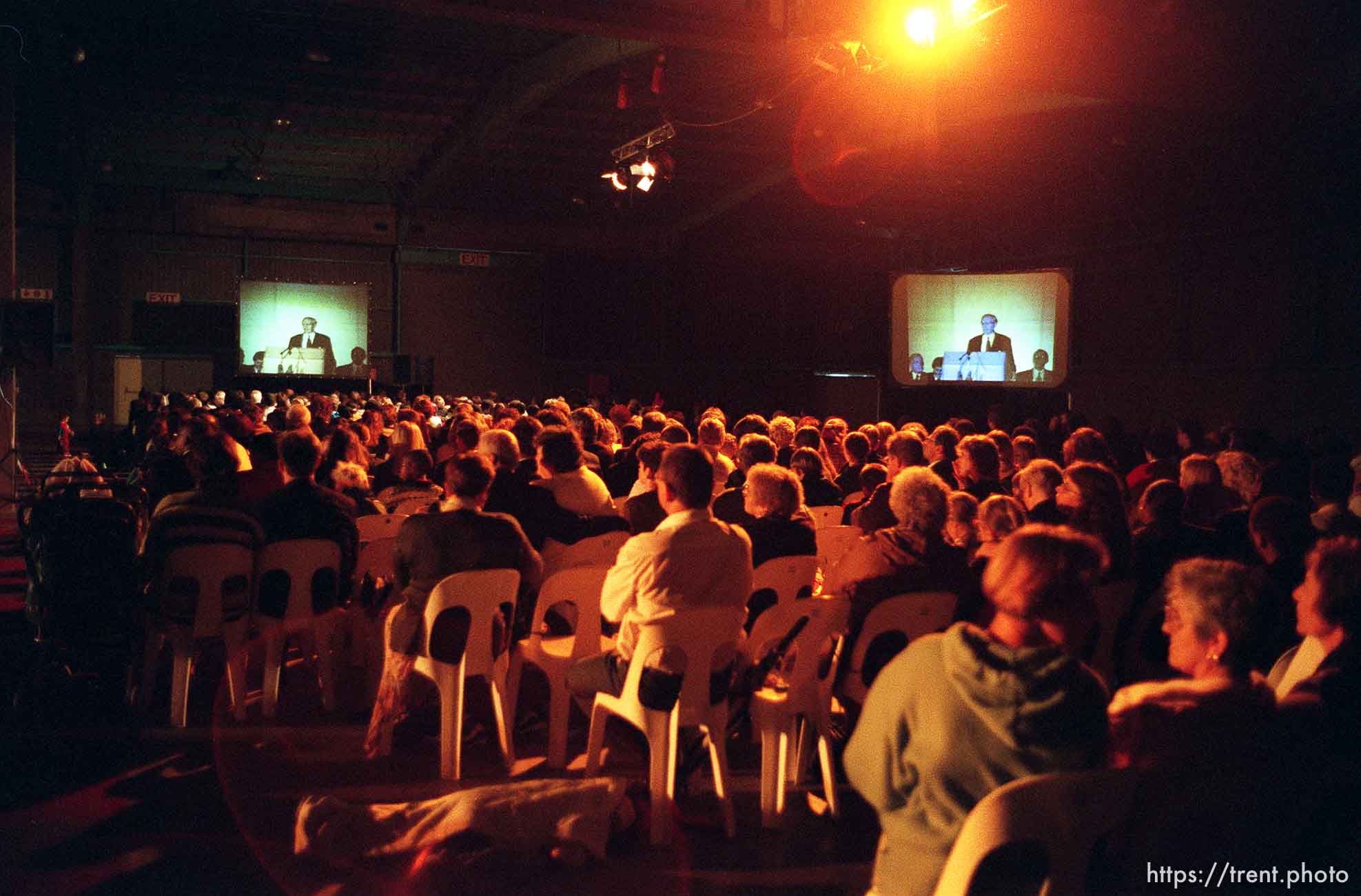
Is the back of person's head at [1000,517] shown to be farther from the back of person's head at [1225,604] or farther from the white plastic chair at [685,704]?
the back of person's head at [1225,604]

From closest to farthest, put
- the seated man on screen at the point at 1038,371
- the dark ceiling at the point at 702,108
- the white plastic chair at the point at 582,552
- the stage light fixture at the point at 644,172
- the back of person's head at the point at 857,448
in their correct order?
the white plastic chair at the point at 582,552 → the dark ceiling at the point at 702,108 → the back of person's head at the point at 857,448 → the stage light fixture at the point at 644,172 → the seated man on screen at the point at 1038,371

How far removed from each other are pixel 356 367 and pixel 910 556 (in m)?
18.7

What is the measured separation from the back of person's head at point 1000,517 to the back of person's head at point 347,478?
346 centimetres

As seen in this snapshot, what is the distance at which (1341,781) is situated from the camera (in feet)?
6.94

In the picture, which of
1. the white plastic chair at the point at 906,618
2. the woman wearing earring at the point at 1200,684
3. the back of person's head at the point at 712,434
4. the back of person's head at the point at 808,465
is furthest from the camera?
the back of person's head at the point at 712,434

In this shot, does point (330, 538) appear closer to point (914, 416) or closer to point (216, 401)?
point (216, 401)

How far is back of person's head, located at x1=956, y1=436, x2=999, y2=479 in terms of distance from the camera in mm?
→ 5961

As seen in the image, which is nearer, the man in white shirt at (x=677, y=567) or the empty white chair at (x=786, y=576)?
the man in white shirt at (x=677, y=567)

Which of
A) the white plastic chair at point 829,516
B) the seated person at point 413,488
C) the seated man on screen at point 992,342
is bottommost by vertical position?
the white plastic chair at point 829,516

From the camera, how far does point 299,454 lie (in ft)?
15.9

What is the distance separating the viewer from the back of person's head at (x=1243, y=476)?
19.1 ft

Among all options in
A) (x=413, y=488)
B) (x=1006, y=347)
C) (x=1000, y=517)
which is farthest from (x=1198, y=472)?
(x=1006, y=347)

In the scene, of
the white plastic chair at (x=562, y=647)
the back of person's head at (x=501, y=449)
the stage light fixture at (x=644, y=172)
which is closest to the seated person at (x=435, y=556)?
the white plastic chair at (x=562, y=647)

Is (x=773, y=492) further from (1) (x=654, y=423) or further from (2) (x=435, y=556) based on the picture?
(1) (x=654, y=423)
